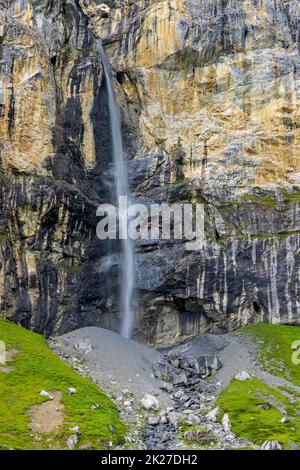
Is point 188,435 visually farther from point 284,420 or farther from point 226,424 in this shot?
point 284,420

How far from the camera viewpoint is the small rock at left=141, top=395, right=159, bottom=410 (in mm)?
49219

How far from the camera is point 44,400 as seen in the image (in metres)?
46.7

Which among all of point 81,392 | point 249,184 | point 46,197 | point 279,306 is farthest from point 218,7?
point 81,392

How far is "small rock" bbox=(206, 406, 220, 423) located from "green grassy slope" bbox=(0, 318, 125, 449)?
296 inches

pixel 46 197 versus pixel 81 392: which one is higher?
pixel 46 197

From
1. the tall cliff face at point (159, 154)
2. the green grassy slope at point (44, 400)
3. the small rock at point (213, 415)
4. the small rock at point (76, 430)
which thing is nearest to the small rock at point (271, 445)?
the small rock at point (213, 415)

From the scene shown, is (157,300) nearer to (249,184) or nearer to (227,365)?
(227,365)

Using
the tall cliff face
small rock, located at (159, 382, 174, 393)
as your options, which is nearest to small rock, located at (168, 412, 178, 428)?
small rock, located at (159, 382, 174, 393)

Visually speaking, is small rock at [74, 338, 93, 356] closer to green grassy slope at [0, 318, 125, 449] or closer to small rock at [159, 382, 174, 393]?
green grassy slope at [0, 318, 125, 449]

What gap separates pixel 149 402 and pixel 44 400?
924 cm

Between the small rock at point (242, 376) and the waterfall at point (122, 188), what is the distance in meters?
17.7

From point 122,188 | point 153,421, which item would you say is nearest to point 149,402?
point 153,421

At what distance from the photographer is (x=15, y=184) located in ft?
221
